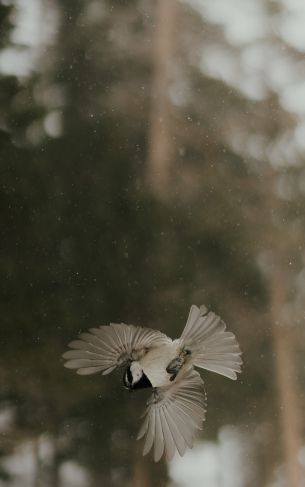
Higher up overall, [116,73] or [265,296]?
[116,73]

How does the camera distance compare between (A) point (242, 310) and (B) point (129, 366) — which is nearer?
(B) point (129, 366)

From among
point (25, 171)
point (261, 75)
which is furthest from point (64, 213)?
point (261, 75)

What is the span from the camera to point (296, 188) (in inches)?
38.6

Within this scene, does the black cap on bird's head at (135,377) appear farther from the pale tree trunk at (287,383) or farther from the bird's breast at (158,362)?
the pale tree trunk at (287,383)

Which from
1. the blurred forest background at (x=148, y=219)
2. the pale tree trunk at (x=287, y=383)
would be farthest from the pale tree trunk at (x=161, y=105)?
the pale tree trunk at (x=287, y=383)

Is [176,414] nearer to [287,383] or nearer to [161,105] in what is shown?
[287,383]

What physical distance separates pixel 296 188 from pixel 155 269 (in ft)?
0.62

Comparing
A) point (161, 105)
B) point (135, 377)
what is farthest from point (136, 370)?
point (161, 105)

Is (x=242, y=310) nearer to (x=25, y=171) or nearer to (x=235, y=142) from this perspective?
(x=235, y=142)

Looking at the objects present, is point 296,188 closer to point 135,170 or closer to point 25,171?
point 135,170

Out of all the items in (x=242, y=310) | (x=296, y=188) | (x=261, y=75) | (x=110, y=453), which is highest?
(x=261, y=75)

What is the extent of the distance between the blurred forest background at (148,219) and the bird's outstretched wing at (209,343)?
0.09 metres

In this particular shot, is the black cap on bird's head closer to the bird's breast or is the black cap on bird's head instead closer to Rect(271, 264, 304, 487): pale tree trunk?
the bird's breast

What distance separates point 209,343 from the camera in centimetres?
84
